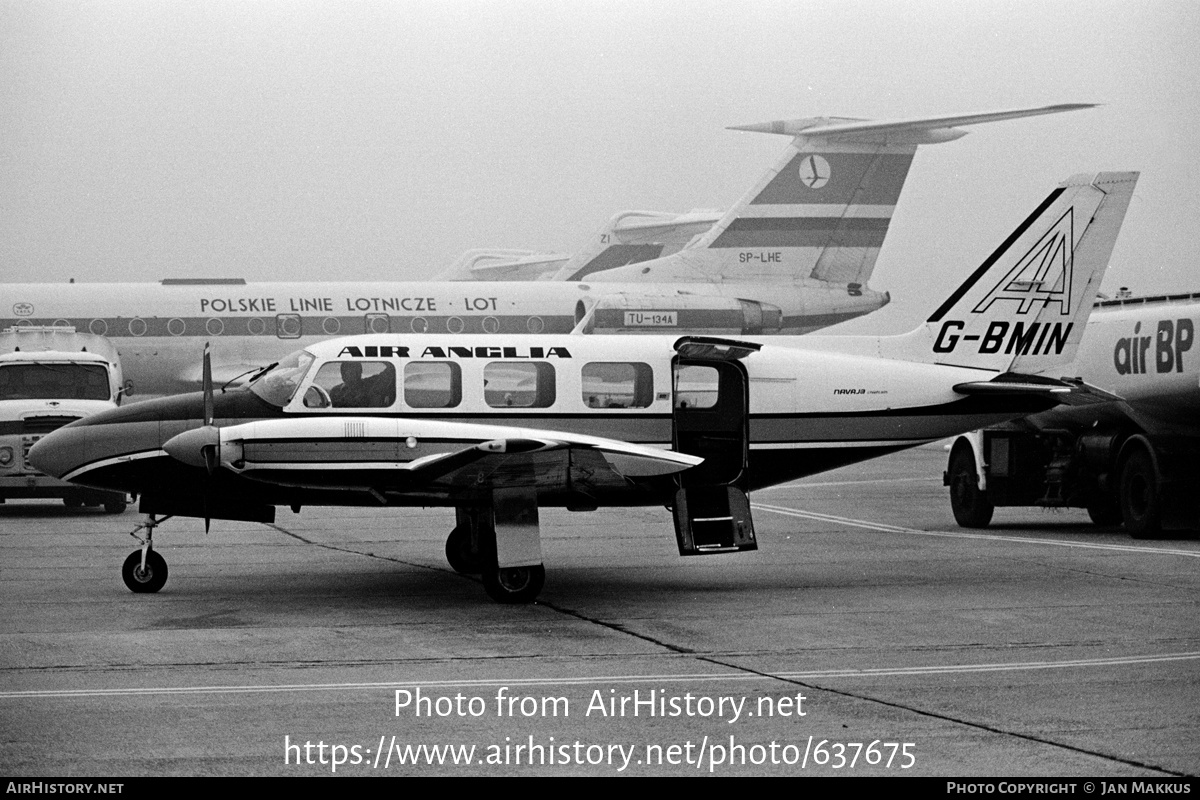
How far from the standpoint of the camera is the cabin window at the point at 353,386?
13.2 meters

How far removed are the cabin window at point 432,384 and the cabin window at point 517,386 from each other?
0.29 m

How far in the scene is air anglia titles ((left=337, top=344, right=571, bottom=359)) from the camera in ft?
43.9

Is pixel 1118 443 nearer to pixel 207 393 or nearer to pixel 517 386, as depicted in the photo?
pixel 517 386

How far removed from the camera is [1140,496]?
57.5 feet

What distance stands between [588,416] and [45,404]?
10.8 metres

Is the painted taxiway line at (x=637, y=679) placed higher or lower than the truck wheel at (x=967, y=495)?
higher

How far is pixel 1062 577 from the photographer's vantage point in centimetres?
1419

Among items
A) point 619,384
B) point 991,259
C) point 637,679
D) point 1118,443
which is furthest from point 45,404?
point 1118,443

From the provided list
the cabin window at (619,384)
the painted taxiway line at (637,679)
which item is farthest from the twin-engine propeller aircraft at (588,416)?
the painted taxiway line at (637,679)

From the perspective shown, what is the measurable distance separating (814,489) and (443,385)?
47.2ft

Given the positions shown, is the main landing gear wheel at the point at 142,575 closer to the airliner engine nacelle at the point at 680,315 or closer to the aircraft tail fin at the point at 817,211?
the airliner engine nacelle at the point at 680,315

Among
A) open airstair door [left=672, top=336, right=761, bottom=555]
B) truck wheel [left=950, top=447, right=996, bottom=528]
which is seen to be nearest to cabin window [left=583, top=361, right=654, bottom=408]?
open airstair door [left=672, top=336, right=761, bottom=555]

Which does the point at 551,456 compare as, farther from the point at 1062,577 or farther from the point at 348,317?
the point at 348,317

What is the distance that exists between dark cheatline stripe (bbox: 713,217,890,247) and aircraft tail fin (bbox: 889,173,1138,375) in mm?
15940
